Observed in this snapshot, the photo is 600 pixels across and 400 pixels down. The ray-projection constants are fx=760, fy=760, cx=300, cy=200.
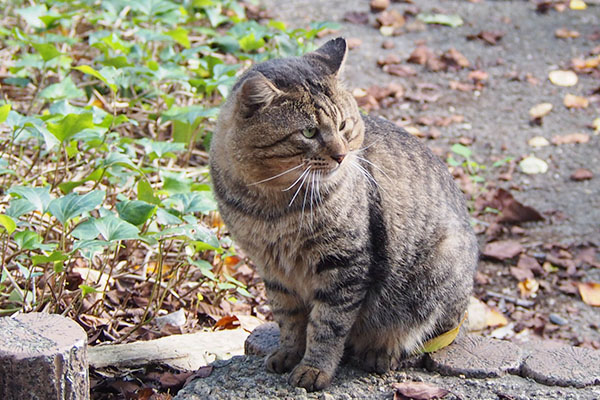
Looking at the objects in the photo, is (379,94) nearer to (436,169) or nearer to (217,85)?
(217,85)

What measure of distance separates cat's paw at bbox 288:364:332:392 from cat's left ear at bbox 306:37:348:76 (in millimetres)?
1192

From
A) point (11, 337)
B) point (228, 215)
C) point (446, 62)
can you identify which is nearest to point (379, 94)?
point (446, 62)

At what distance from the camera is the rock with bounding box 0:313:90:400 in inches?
88.3

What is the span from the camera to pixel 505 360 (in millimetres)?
3277

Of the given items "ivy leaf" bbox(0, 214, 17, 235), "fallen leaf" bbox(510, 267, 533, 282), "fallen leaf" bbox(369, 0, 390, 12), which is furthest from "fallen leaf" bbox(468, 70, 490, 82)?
"ivy leaf" bbox(0, 214, 17, 235)

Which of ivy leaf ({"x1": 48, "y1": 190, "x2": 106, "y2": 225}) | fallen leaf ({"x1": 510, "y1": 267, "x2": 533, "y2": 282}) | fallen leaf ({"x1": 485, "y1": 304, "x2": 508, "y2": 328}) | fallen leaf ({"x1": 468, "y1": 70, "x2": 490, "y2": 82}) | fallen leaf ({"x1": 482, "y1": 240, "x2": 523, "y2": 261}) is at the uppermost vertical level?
ivy leaf ({"x1": 48, "y1": 190, "x2": 106, "y2": 225})

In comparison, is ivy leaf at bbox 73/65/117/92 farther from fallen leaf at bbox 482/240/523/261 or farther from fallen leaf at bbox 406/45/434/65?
fallen leaf at bbox 406/45/434/65

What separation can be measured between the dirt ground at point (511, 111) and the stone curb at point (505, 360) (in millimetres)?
1010

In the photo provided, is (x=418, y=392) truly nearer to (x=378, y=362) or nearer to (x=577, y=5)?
(x=378, y=362)

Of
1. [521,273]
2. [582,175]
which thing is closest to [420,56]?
[582,175]

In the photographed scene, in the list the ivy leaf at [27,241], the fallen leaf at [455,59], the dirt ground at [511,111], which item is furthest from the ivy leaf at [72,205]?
the fallen leaf at [455,59]

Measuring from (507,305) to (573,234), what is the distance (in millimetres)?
864

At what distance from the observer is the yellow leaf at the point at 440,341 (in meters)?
3.33

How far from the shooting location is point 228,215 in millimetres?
3070
